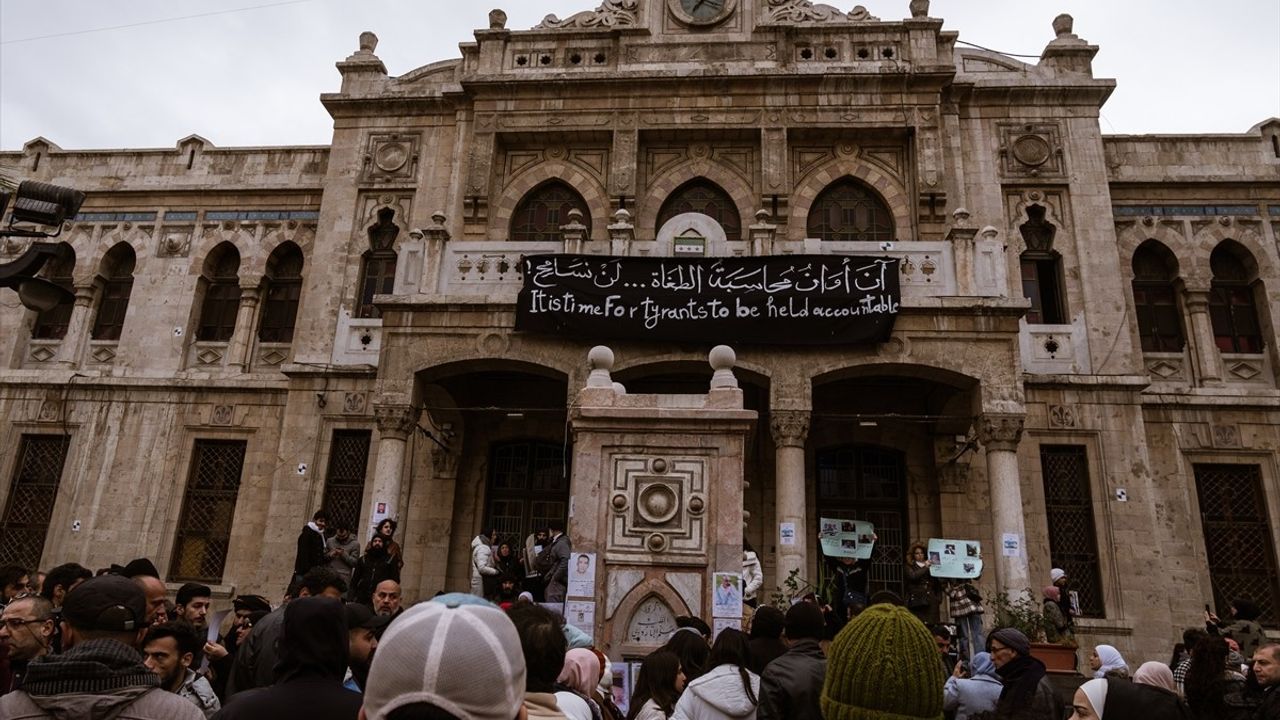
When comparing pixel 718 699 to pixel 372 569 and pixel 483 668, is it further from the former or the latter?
pixel 372 569

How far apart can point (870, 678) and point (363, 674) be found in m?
3.00

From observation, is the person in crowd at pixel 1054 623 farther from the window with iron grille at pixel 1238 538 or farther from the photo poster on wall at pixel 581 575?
the window with iron grille at pixel 1238 538

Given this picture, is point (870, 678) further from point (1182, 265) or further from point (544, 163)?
point (1182, 265)

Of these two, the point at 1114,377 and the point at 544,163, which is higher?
the point at 544,163

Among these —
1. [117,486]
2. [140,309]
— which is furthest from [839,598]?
[140,309]

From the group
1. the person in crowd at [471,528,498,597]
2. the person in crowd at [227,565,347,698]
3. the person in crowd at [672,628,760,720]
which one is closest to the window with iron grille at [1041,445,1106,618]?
the person in crowd at [471,528,498,597]

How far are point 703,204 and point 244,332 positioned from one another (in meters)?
10.5

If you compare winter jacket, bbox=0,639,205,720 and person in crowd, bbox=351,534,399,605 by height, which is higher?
person in crowd, bbox=351,534,399,605

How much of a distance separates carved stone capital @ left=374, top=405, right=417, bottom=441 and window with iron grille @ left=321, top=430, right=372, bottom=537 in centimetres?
321

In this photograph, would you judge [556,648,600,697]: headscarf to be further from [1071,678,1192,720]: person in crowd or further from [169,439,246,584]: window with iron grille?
[169,439,246,584]: window with iron grille

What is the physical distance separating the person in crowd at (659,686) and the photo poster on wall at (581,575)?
3.38 metres

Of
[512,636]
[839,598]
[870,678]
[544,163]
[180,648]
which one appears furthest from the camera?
[544,163]

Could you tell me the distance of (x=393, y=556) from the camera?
10430mm

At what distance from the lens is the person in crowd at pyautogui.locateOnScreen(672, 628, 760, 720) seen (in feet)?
14.7
